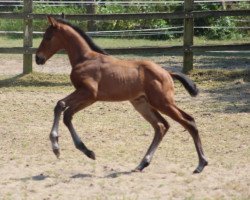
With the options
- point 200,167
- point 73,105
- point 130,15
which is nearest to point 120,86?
point 73,105

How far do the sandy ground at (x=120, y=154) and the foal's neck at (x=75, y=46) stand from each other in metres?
1.24

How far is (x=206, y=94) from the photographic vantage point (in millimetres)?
12977

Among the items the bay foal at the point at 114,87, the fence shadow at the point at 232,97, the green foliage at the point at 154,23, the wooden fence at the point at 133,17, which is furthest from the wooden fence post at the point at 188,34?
the green foliage at the point at 154,23

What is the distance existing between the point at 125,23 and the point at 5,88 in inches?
544

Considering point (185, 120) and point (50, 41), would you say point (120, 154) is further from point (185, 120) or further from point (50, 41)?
point (50, 41)

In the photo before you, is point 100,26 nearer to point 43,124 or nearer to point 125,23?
point 125,23

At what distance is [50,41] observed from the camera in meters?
8.14

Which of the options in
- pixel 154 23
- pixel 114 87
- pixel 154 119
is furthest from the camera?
pixel 154 23

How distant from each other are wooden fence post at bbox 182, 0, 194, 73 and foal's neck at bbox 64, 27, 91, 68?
6905 mm

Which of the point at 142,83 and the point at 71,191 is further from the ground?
the point at 142,83

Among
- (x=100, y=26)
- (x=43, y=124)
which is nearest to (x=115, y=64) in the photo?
(x=43, y=124)

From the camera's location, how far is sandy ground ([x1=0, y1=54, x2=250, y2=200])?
6781mm

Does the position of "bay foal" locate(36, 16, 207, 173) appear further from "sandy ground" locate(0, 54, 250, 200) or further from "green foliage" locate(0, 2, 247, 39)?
"green foliage" locate(0, 2, 247, 39)

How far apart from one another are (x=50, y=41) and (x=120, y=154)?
167 centimetres
